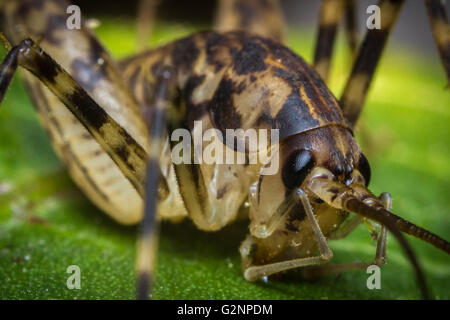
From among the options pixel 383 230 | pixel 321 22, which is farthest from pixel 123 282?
pixel 321 22

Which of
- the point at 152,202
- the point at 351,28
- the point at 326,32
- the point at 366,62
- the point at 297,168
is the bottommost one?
the point at 152,202

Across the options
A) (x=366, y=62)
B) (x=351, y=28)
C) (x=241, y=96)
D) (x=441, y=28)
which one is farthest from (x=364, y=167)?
(x=351, y=28)

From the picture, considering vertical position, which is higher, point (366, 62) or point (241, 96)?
point (366, 62)

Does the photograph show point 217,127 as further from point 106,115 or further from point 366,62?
point 366,62

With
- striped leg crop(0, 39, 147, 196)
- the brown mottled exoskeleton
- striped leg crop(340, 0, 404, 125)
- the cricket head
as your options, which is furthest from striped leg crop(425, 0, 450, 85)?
striped leg crop(0, 39, 147, 196)

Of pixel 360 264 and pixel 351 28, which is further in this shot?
pixel 351 28

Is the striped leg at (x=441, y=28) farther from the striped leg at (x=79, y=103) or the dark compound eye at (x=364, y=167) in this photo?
the striped leg at (x=79, y=103)

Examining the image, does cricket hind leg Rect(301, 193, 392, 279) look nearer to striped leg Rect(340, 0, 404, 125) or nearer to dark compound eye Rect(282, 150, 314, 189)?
dark compound eye Rect(282, 150, 314, 189)
